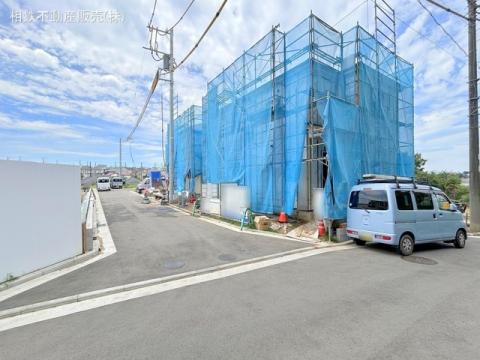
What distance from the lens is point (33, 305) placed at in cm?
393

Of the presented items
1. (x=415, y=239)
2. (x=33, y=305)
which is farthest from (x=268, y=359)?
(x=415, y=239)

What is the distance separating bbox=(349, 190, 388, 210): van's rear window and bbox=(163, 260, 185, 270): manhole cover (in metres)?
5.20

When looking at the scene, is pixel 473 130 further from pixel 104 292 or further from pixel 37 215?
pixel 37 215

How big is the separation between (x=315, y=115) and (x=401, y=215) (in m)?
4.71

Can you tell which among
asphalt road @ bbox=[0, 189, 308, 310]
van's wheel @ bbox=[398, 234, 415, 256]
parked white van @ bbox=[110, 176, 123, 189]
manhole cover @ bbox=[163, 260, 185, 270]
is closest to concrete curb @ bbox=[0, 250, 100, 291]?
asphalt road @ bbox=[0, 189, 308, 310]

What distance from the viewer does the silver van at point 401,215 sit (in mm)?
6676

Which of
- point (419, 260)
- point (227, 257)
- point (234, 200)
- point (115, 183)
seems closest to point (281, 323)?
point (227, 257)

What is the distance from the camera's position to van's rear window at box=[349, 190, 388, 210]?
6.82m

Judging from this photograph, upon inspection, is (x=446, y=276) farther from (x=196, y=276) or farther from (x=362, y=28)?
(x=362, y=28)

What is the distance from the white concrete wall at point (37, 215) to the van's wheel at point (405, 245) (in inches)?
322

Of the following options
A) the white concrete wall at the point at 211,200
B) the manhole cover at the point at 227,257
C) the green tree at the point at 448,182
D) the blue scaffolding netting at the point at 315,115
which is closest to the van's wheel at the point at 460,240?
the blue scaffolding netting at the point at 315,115

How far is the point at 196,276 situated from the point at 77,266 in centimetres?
287

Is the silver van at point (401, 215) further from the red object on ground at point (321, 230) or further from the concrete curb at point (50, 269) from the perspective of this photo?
the concrete curb at point (50, 269)

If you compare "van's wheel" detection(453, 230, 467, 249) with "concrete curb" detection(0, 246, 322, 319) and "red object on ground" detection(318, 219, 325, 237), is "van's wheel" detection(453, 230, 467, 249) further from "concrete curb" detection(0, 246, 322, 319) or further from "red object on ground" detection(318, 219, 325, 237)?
"concrete curb" detection(0, 246, 322, 319)
